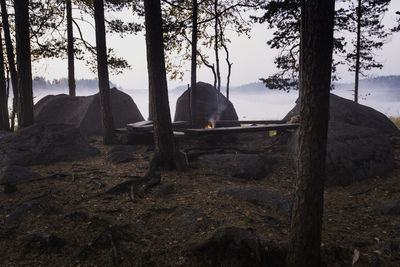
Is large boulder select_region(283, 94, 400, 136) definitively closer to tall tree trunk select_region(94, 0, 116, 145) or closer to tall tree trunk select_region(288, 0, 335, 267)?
tall tree trunk select_region(94, 0, 116, 145)

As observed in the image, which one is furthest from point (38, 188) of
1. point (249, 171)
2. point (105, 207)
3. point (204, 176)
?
point (249, 171)

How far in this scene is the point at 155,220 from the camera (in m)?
4.38

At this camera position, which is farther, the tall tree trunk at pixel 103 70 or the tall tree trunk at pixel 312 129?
the tall tree trunk at pixel 103 70

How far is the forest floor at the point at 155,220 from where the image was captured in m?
3.42

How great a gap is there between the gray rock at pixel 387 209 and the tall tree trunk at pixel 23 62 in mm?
10646

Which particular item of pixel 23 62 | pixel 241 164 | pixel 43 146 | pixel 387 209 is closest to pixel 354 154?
pixel 387 209

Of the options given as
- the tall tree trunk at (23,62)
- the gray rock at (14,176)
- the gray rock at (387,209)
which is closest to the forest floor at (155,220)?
the gray rock at (387,209)

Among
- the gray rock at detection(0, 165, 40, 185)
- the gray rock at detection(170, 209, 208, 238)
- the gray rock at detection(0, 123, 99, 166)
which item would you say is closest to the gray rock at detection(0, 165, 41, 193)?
the gray rock at detection(0, 165, 40, 185)

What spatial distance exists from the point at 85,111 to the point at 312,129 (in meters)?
12.2

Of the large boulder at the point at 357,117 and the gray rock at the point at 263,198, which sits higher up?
the large boulder at the point at 357,117

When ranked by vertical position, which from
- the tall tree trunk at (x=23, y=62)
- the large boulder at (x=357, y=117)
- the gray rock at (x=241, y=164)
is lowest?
the gray rock at (x=241, y=164)

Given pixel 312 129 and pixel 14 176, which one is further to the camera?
pixel 14 176

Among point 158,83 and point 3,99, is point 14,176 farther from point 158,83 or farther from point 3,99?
point 3,99

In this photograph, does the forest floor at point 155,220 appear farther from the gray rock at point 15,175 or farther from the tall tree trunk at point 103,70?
the tall tree trunk at point 103,70
